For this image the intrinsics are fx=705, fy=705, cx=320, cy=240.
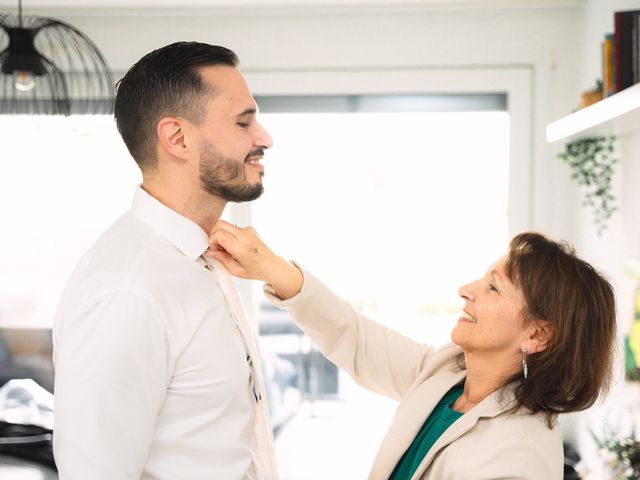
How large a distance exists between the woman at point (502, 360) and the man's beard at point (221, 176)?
0.09m

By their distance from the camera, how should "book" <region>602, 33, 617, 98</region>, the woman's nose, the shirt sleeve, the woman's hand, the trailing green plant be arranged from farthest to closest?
1. the trailing green plant
2. "book" <region>602, 33, 617, 98</region>
3. the woman's nose
4. the woman's hand
5. the shirt sleeve

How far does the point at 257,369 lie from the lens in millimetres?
1403

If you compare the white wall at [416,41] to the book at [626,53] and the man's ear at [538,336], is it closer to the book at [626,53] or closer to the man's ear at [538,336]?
the book at [626,53]

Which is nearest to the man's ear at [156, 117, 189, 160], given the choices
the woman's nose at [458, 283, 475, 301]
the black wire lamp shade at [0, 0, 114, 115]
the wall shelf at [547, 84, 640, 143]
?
the woman's nose at [458, 283, 475, 301]

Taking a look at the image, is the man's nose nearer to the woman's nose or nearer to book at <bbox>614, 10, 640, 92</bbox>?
the woman's nose

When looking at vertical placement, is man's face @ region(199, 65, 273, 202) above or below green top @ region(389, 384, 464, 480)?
above

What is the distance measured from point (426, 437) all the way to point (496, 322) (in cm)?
32

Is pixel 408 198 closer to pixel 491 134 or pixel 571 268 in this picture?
pixel 491 134

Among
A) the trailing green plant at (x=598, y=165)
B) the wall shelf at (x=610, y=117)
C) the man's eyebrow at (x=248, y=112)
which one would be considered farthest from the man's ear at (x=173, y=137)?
the trailing green plant at (x=598, y=165)

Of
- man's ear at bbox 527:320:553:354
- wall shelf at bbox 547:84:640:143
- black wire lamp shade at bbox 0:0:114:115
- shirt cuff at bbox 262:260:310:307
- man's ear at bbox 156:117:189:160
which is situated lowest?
man's ear at bbox 527:320:553:354

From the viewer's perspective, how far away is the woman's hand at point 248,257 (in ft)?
4.70

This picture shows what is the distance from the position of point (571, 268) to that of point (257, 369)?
74cm

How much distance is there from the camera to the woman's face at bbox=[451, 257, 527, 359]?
159 cm

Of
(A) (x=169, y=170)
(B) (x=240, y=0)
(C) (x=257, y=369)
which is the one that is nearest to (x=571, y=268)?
(C) (x=257, y=369)
